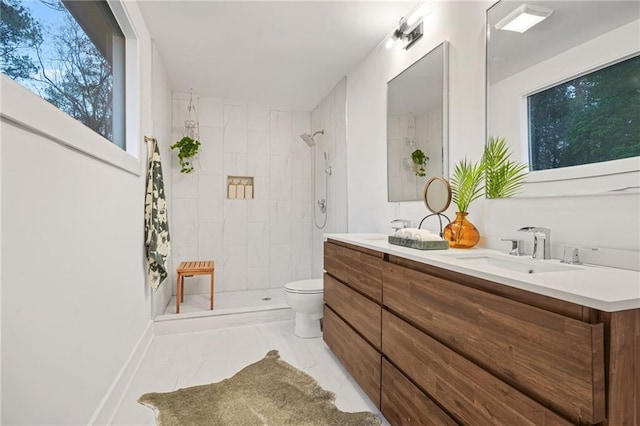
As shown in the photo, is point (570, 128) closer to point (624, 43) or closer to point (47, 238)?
point (624, 43)

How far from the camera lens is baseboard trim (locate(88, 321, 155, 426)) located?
148 cm

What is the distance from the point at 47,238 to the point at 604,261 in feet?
6.29

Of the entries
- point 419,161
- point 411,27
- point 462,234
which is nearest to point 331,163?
point 419,161

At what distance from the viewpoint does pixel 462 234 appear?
5.26ft

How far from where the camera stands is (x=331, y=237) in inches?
89.9

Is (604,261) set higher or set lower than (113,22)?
lower

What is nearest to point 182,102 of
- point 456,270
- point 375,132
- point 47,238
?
point 375,132

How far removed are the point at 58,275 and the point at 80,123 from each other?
62 centimetres

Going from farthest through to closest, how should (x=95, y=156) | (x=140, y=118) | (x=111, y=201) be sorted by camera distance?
(x=140, y=118) < (x=111, y=201) < (x=95, y=156)

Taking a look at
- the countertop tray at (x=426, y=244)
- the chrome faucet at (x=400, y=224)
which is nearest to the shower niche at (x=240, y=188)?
the chrome faucet at (x=400, y=224)

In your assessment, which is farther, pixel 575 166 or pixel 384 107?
pixel 384 107

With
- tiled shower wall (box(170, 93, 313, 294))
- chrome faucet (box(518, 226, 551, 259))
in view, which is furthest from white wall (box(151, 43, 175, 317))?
chrome faucet (box(518, 226, 551, 259))

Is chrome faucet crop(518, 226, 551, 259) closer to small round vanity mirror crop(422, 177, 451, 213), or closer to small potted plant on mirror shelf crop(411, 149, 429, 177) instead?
small round vanity mirror crop(422, 177, 451, 213)

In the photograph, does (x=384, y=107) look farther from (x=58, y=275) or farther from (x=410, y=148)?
(x=58, y=275)
